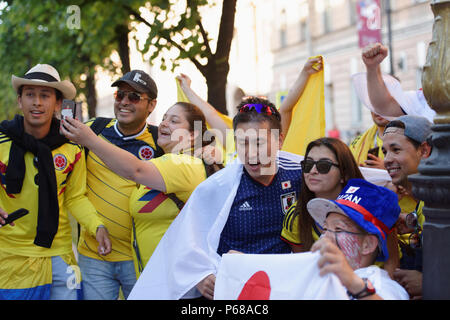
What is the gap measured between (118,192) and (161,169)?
802mm

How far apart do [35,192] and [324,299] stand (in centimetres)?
223

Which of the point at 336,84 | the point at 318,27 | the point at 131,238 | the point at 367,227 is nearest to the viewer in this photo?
the point at 367,227

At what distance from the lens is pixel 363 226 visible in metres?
2.45

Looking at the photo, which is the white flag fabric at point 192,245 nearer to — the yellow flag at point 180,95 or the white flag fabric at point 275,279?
the white flag fabric at point 275,279

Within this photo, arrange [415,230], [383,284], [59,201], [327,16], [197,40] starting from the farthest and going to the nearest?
[327,16]
[197,40]
[59,201]
[415,230]
[383,284]

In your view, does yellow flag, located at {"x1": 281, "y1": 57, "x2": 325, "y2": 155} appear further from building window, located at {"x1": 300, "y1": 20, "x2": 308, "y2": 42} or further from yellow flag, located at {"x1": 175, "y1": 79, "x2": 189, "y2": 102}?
building window, located at {"x1": 300, "y1": 20, "x2": 308, "y2": 42}

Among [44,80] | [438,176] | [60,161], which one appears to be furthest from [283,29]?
[438,176]

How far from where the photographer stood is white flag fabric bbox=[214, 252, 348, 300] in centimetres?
221

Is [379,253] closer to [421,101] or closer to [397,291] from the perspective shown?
[397,291]

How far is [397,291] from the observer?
2.35m

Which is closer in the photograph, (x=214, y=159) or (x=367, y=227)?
(x=367, y=227)

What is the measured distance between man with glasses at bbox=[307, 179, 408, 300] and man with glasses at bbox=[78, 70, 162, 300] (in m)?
1.70

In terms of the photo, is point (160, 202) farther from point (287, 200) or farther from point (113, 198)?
point (287, 200)
